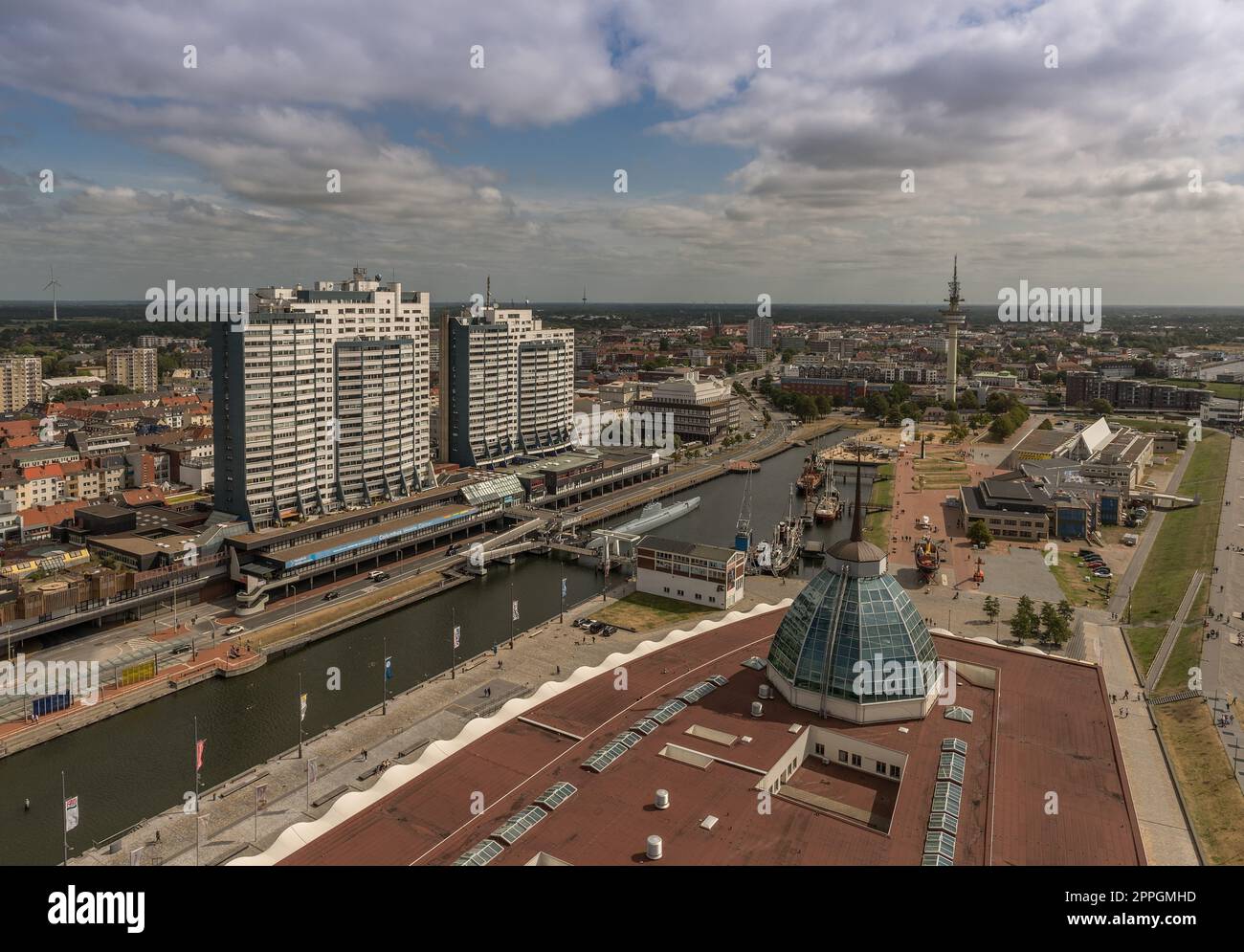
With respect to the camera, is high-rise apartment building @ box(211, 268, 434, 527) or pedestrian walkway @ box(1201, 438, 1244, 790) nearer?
pedestrian walkway @ box(1201, 438, 1244, 790)

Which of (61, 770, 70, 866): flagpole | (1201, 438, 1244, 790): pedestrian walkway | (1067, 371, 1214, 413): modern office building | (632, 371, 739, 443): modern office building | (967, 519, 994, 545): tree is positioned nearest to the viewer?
(61, 770, 70, 866): flagpole

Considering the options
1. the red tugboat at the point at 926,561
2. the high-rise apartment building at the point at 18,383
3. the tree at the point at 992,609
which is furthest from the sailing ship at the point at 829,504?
the high-rise apartment building at the point at 18,383

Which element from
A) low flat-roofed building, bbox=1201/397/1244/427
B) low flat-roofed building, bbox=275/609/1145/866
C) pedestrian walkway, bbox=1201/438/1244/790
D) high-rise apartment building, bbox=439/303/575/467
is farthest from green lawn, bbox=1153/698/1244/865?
low flat-roofed building, bbox=1201/397/1244/427

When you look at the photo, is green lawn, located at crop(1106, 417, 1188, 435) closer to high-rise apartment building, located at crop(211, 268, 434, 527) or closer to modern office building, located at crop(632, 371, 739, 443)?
modern office building, located at crop(632, 371, 739, 443)

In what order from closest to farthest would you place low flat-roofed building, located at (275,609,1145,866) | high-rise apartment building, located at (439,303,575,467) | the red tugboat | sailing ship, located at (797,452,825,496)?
low flat-roofed building, located at (275,609,1145,866) < the red tugboat < high-rise apartment building, located at (439,303,575,467) < sailing ship, located at (797,452,825,496)
